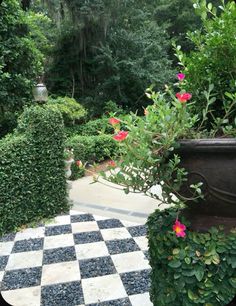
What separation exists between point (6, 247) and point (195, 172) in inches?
95.1

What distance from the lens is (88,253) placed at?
302cm

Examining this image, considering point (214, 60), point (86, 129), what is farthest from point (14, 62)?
point (214, 60)

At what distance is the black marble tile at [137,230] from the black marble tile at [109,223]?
15cm

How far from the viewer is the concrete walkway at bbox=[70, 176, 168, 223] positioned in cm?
409

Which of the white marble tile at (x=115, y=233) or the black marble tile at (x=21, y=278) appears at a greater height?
the black marble tile at (x=21, y=278)

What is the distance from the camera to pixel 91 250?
307cm

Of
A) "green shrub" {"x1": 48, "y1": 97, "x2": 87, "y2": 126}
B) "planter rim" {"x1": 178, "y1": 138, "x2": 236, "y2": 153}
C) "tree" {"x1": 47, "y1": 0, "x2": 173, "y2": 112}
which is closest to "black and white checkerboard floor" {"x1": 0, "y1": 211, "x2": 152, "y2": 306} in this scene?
"planter rim" {"x1": 178, "y1": 138, "x2": 236, "y2": 153}

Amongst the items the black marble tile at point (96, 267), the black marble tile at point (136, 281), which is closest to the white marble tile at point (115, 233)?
the black marble tile at point (96, 267)

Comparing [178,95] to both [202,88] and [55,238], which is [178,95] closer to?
[202,88]

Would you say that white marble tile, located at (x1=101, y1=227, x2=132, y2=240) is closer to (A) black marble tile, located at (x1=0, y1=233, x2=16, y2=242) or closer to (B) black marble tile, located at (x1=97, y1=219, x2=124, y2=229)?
(B) black marble tile, located at (x1=97, y1=219, x2=124, y2=229)

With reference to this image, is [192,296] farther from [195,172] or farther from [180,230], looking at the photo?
[195,172]

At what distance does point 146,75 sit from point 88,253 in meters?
8.05

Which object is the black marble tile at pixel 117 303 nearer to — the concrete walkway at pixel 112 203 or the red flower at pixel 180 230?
the red flower at pixel 180 230

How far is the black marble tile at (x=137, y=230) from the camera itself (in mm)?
3398
